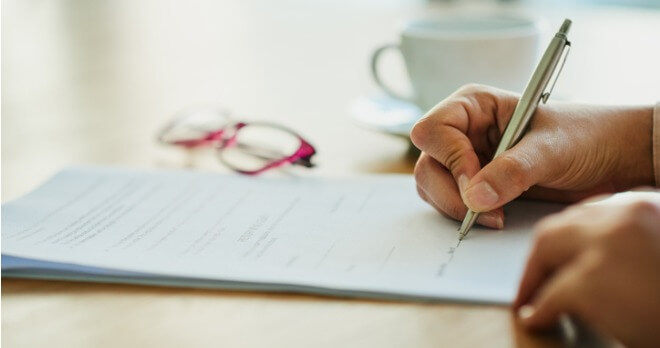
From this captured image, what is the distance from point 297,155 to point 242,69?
1.70 feet

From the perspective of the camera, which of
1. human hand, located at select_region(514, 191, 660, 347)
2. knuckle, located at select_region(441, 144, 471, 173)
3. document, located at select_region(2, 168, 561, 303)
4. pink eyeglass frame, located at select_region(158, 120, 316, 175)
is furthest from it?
pink eyeglass frame, located at select_region(158, 120, 316, 175)

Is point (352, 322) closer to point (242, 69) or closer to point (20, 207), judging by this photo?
point (20, 207)

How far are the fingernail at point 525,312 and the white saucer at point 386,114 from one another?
1.34ft

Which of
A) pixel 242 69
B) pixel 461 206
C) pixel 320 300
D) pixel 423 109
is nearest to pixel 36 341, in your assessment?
pixel 320 300

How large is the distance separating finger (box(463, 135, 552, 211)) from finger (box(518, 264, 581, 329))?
14cm

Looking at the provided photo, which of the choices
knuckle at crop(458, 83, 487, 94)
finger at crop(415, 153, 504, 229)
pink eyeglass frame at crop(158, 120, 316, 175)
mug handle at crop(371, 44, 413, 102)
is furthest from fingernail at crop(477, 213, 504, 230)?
mug handle at crop(371, 44, 413, 102)

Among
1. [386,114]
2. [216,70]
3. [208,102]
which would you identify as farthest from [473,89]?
[216,70]

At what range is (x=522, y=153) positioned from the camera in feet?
1.98

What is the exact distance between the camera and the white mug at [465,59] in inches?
34.1

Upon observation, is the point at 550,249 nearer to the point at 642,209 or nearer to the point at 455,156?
the point at 642,209

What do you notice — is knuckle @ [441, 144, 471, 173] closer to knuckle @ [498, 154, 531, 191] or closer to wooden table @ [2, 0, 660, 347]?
knuckle @ [498, 154, 531, 191]

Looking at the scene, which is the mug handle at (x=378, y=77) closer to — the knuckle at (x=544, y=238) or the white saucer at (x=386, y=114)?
the white saucer at (x=386, y=114)

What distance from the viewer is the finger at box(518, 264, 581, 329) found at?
16.2 inches

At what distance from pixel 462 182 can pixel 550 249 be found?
18 centimetres
